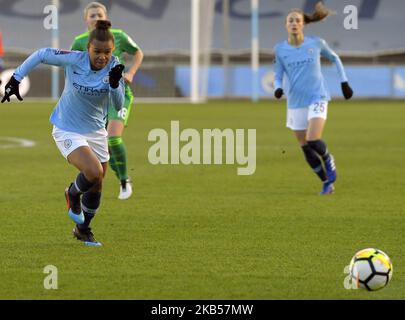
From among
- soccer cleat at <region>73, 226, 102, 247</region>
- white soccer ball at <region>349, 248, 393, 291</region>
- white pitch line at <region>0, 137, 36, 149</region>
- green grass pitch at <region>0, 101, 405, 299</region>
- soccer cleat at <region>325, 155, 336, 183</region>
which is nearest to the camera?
white soccer ball at <region>349, 248, 393, 291</region>

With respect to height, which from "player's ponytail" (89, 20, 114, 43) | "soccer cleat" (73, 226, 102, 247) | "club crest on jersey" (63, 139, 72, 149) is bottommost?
"soccer cleat" (73, 226, 102, 247)

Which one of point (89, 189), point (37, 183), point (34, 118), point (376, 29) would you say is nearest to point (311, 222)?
point (89, 189)

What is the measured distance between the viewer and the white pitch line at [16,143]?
63.6ft

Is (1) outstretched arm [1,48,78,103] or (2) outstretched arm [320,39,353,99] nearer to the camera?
(1) outstretched arm [1,48,78,103]

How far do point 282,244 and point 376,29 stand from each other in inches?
1432

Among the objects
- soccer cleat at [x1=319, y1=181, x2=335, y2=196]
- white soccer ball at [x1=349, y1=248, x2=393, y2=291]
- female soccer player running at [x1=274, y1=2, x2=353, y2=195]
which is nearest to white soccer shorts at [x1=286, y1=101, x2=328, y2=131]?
female soccer player running at [x1=274, y1=2, x2=353, y2=195]

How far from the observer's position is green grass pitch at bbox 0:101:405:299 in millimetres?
7055

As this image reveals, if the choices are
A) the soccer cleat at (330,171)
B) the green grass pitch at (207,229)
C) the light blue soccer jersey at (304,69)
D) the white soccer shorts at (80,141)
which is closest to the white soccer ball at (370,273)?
the green grass pitch at (207,229)

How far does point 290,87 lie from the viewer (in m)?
13.2

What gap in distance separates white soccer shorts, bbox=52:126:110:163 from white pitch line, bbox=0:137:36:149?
1053 centimetres

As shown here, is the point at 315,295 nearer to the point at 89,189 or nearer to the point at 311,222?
the point at 89,189

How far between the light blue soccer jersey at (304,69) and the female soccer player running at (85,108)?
4486 millimetres

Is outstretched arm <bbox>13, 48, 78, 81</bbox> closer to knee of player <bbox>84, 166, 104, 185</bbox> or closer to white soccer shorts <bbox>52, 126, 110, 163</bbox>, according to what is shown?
white soccer shorts <bbox>52, 126, 110, 163</bbox>

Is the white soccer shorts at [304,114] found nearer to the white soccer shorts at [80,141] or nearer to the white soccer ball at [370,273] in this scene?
the white soccer shorts at [80,141]
